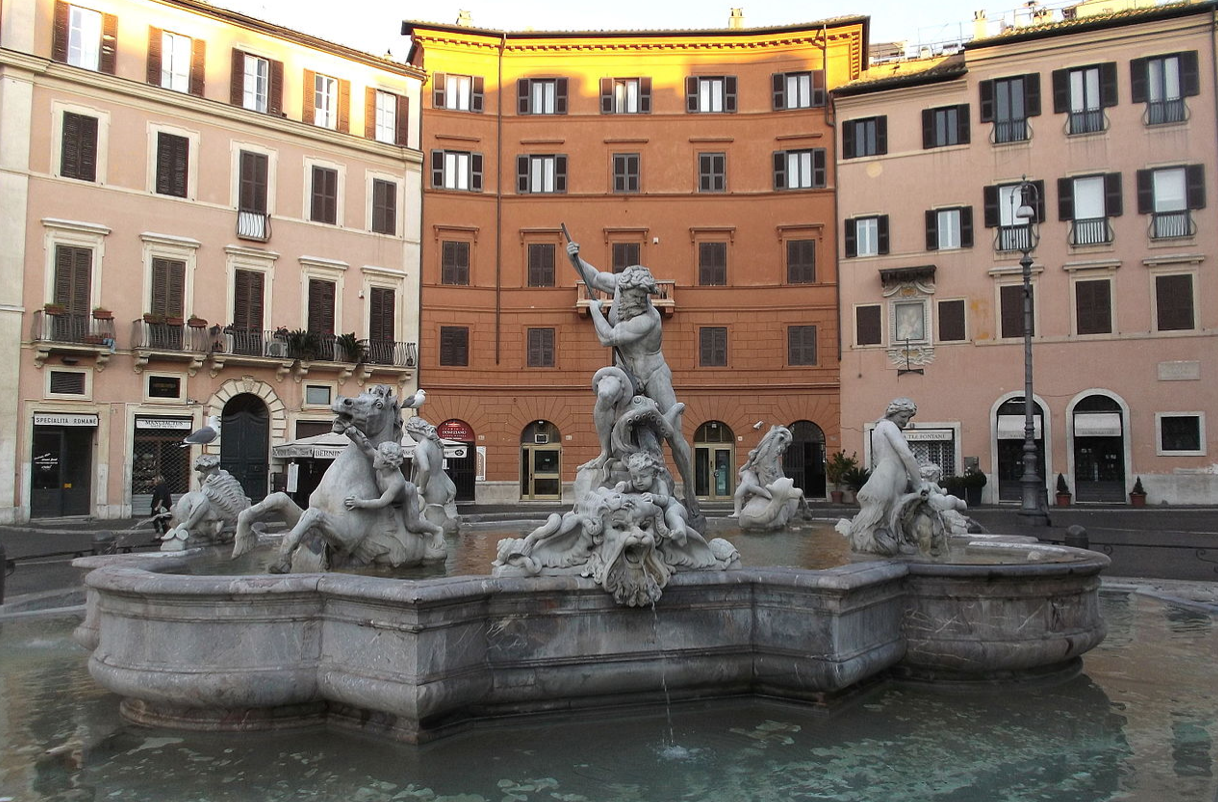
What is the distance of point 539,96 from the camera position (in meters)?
34.4

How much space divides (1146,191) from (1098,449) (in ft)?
27.4

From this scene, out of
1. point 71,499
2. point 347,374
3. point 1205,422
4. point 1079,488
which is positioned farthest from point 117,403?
point 1205,422

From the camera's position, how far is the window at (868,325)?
32.2m

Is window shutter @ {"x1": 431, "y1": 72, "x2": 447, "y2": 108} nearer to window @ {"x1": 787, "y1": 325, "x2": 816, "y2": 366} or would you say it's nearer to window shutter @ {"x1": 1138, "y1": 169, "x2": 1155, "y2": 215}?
window @ {"x1": 787, "y1": 325, "x2": 816, "y2": 366}

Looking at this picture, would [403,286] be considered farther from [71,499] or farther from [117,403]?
[71,499]

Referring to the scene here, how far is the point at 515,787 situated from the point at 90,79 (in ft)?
93.3

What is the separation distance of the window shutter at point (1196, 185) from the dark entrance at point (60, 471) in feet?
111

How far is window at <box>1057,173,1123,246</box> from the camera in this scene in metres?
29.6

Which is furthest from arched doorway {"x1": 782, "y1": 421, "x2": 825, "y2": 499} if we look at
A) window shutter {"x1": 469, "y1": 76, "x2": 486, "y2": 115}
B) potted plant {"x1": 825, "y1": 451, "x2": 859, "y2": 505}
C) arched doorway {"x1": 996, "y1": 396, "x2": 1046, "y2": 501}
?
window shutter {"x1": 469, "y1": 76, "x2": 486, "y2": 115}

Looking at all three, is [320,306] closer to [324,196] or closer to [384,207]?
[324,196]

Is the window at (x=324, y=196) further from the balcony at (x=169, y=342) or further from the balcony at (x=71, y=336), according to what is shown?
the balcony at (x=71, y=336)

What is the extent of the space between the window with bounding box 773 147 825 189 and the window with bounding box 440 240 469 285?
11691 mm

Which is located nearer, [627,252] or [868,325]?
[868,325]

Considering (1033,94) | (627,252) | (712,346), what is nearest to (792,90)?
(1033,94)
